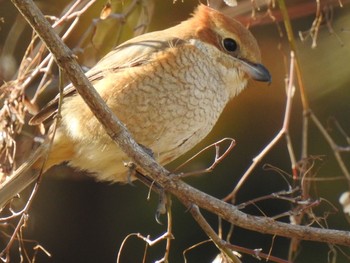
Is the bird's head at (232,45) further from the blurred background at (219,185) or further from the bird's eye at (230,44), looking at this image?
the blurred background at (219,185)

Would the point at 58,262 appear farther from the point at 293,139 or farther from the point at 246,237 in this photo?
the point at 293,139

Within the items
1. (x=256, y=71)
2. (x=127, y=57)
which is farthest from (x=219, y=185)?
(x=127, y=57)

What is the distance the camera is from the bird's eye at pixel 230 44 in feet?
11.9

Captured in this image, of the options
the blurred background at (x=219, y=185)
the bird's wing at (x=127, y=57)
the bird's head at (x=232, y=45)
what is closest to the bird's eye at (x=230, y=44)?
the bird's head at (x=232, y=45)

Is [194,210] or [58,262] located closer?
[194,210]

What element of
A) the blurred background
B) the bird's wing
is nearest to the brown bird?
the bird's wing

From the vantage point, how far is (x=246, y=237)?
4746mm

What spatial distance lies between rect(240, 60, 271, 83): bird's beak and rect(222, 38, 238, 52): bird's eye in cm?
7

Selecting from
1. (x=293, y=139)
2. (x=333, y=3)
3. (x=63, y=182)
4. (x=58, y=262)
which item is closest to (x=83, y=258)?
(x=58, y=262)

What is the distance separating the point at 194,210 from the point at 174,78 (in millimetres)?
712

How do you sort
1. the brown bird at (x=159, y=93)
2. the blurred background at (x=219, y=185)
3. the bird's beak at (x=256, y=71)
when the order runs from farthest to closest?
the blurred background at (x=219, y=185) → the bird's beak at (x=256, y=71) → the brown bird at (x=159, y=93)

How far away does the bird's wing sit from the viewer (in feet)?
11.1

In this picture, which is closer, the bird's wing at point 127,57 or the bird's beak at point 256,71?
the bird's wing at point 127,57

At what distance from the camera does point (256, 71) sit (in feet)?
11.8
